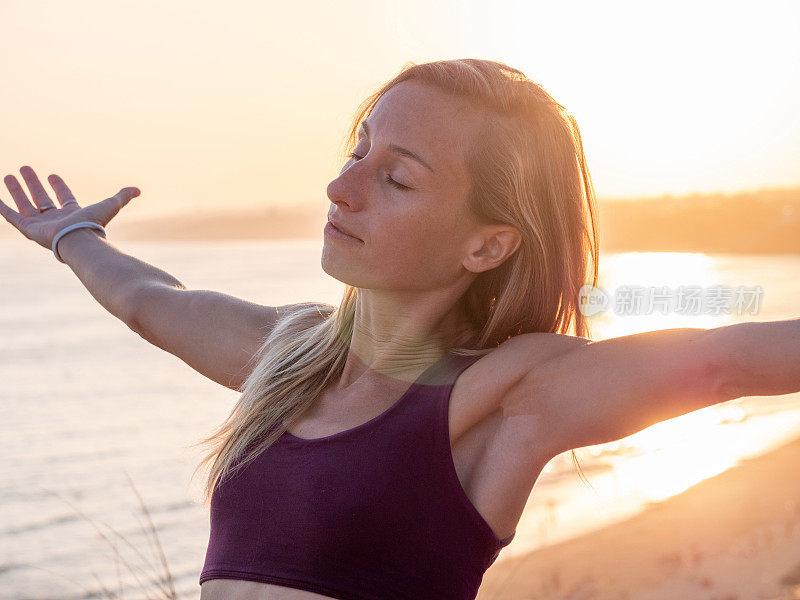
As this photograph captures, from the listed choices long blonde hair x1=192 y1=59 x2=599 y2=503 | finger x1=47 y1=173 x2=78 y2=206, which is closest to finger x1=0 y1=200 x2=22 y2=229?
finger x1=47 y1=173 x2=78 y2=206

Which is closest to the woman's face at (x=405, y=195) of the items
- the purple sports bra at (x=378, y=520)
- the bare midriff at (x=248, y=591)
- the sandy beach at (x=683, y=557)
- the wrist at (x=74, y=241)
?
the purple sports bra at (x=378, y=520)

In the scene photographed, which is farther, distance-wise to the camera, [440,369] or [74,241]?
[74,241]

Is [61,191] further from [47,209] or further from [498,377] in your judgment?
[498,377]

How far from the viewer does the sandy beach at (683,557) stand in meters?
5.42

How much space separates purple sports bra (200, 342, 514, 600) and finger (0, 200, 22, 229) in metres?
1.70

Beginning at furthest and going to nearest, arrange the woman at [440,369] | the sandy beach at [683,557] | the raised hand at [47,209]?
the sandy beach at [683,557]
the raised hand at [47,209]
the woman at [440,369]

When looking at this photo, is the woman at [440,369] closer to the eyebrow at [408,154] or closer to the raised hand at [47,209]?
the eyebrow at [408,154]

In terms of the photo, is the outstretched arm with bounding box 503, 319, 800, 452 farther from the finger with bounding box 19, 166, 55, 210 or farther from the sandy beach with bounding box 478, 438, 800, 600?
the sandy beach with bounding box 478, 438, 800, 600

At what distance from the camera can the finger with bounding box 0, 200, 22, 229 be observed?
3109 millimetres

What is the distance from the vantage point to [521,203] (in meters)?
1.94

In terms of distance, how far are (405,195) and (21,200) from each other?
5.80 ft

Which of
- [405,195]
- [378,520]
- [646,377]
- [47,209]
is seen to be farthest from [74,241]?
[646,377]

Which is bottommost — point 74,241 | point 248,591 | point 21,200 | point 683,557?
point 683,557

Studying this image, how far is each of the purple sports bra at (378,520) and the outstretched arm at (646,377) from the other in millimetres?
196
